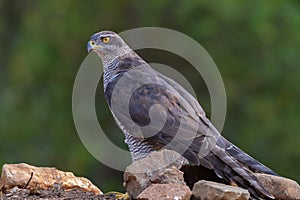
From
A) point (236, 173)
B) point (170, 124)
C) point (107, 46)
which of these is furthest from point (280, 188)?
point (107, 46)

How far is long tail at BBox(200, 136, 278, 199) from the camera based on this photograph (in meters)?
5.84

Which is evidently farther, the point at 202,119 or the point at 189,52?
the point at 189,52

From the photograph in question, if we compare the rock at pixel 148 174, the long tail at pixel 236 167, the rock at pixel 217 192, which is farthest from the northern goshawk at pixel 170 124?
the rock at pixel 148 174

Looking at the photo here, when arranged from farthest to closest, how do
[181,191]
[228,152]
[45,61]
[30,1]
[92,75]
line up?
1. [30,1]
2. [45,61]
3. [92,75]
4. [228,152]
5. [181,191]

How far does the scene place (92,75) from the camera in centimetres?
1197

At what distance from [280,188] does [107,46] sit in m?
2.38

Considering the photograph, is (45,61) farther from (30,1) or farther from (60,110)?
(30,1)

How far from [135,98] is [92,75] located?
5.12m

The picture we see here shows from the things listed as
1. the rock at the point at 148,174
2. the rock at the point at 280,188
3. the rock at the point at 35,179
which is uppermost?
the rock at the point at 148,174

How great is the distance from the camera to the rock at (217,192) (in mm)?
5387

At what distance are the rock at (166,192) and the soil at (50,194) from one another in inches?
23.2

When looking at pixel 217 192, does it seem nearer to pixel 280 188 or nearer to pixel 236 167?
pixel 236 167

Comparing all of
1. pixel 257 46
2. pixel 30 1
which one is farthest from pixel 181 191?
pixel 30 1

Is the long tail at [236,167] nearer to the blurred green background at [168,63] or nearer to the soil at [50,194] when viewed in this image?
the soil at [50,194]
